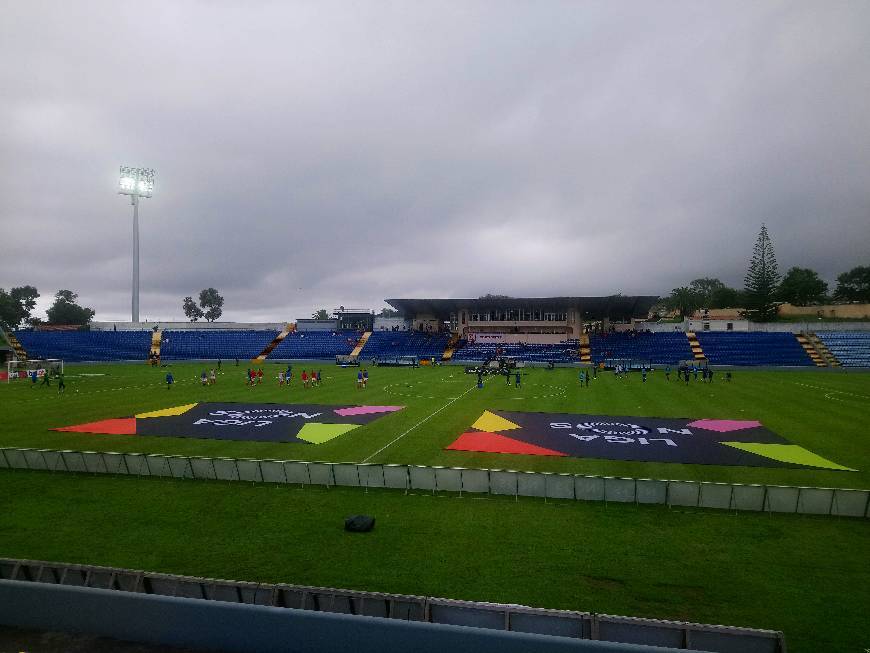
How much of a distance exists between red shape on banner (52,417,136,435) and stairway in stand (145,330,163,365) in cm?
4974

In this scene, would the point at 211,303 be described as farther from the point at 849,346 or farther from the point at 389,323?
the point at 849,346

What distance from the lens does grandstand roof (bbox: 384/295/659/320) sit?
76250 millimetres

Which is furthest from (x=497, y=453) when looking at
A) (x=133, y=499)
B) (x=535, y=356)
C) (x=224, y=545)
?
(x=535, y=356)

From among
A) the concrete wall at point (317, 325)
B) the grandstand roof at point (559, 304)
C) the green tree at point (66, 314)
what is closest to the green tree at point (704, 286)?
the grandstand roof at point (559, 304)

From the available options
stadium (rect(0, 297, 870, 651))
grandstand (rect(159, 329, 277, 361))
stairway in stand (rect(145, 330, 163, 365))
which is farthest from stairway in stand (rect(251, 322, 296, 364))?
stadium (rect(0, 297, 870, 651))

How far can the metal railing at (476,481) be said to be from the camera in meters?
14.0

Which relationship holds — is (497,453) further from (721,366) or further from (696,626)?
(721,366)

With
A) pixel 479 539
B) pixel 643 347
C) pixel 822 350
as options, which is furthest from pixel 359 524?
pixel 822 350

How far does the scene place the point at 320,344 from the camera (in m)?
85.4

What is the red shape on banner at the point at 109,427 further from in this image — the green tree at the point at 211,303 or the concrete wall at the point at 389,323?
the green tree at the point at 211,303

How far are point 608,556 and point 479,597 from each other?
12.0ft

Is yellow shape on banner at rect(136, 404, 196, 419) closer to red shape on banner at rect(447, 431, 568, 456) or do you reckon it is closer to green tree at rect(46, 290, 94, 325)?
red shape on banner at rect(447, 431, 568, 456)

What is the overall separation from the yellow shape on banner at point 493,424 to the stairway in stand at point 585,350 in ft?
145

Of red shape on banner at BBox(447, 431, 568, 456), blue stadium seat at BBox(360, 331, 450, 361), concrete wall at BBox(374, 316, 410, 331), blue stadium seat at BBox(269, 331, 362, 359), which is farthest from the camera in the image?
concrete wall at BBox(374, 316, 410, 331)
